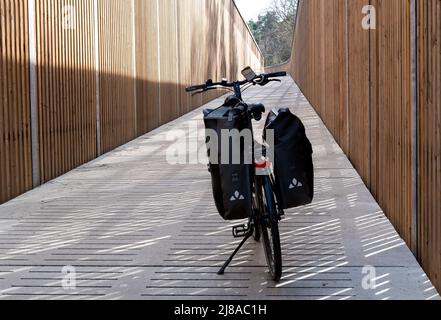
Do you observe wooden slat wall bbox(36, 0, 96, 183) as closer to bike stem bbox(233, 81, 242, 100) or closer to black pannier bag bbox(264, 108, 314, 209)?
bike stem bbox(233, 81, 242, 100)

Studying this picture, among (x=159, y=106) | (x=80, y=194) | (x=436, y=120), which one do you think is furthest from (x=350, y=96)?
(x=159, y=106)

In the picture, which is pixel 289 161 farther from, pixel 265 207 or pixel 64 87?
pixel 64 87

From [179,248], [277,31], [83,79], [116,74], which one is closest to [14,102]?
[83,79]

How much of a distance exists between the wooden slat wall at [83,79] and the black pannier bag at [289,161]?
3642 millimetres

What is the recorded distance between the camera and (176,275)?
4336 millimetres

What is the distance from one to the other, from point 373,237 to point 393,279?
103 centimetres

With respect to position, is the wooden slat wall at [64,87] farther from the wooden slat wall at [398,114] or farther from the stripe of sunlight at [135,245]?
the wooden slat wall at [398,114]

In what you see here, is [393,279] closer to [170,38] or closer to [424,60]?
[424,60]

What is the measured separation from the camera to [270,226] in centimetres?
406

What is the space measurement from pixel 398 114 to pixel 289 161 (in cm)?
138

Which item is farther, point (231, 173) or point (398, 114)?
point (398, 114)

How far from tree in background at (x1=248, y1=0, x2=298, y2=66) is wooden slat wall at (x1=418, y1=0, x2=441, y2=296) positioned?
7322 centimetres
